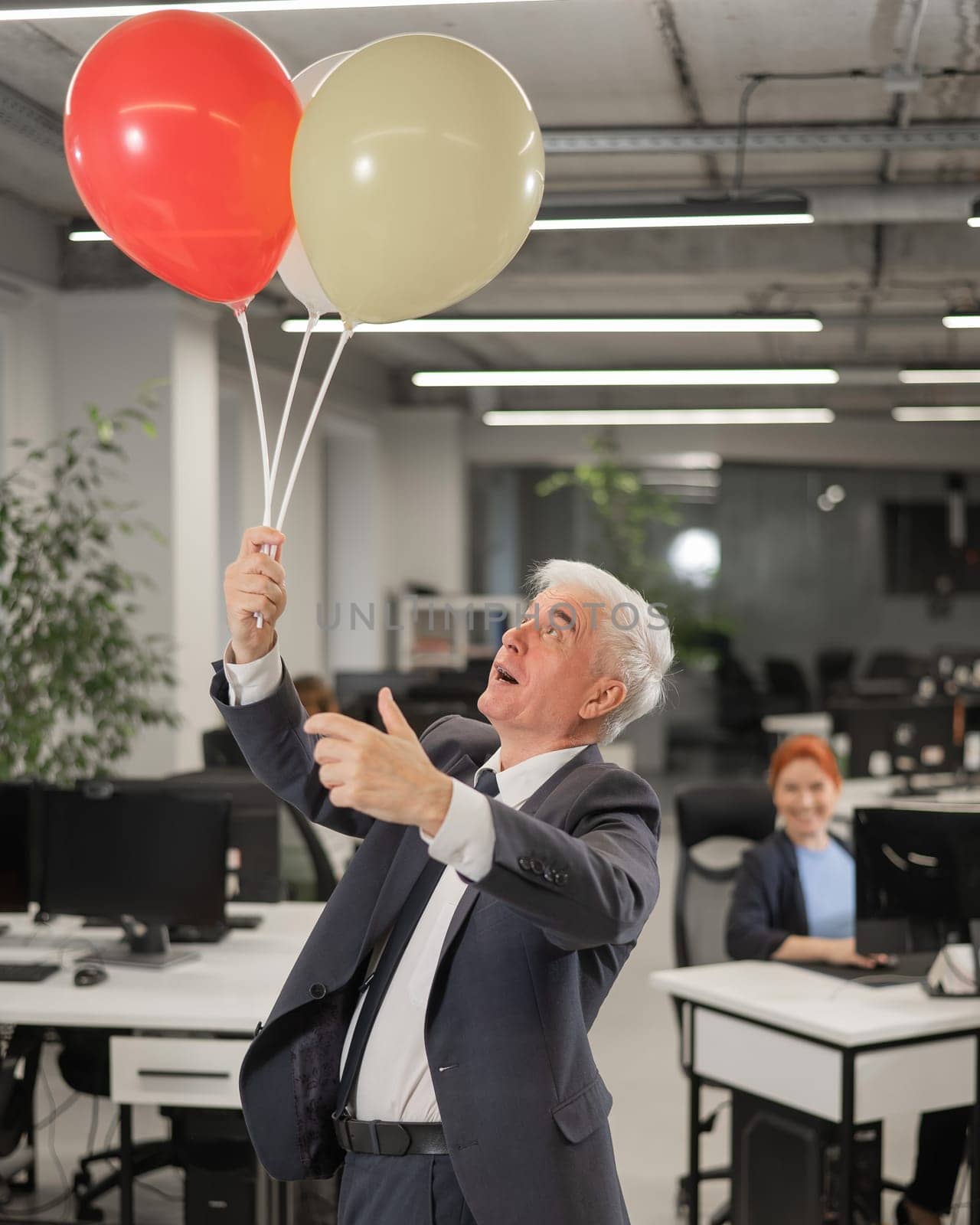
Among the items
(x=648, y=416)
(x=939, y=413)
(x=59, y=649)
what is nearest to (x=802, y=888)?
(x=59, y=649)

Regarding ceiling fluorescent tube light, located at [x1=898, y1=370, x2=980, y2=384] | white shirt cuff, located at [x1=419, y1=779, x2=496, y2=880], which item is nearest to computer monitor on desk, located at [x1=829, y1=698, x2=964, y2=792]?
ceiling fluorescent tube light, located at [x1=898, y1=370, x2=980, y2=384]

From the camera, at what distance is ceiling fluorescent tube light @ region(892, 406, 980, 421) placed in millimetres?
11273

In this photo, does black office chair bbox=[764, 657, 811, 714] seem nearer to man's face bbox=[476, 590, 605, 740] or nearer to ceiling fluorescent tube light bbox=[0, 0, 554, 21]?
ceiling fluorescent tube light bbox=[0, 0, 554, 21]

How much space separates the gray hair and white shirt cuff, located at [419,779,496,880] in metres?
0.49

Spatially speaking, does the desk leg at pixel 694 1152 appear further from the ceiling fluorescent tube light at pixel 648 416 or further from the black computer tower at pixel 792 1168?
the ceiling fluorescent tube light at pixel 648 416

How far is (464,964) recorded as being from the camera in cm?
173

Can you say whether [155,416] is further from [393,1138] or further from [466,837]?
[466,837]

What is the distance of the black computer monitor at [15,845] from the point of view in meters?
3.81

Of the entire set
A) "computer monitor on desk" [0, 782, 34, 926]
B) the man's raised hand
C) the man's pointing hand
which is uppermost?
the man's raised hand

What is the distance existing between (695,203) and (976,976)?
9.38ft

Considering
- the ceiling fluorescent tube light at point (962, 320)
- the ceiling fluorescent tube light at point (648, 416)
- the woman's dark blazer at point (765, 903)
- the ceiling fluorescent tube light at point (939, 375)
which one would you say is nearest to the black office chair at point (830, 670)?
the ceiling fluorescent tube light at point (648, 416)

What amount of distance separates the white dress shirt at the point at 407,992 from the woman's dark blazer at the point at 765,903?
2.27 meters

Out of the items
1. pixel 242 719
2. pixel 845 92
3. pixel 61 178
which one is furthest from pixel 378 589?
pixel 242 719

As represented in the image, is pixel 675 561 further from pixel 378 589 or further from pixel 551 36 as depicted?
pixel 551 36
